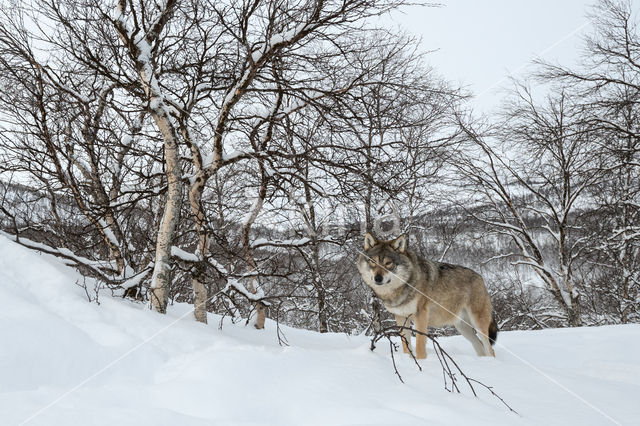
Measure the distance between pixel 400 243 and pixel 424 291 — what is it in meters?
0.81

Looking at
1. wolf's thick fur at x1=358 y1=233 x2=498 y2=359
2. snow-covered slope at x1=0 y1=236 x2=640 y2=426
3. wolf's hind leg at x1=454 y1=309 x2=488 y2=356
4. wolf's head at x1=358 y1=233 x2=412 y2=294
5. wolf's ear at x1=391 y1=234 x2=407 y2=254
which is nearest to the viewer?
snow-covered slope at x1=0 y1=236 x2=640 y2=426

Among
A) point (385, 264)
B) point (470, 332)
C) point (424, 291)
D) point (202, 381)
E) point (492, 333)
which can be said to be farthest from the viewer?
point (470, 332)

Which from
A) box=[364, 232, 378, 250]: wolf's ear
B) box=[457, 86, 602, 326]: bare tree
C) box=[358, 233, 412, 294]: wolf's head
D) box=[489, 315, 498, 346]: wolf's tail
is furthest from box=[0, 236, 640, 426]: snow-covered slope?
box=[457, 86, 602, 326]: bare tree

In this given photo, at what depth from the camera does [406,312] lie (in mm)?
5414

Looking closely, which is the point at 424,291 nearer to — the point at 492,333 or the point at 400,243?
the point at 400,243

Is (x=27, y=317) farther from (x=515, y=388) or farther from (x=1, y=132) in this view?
(x=1, y=132)

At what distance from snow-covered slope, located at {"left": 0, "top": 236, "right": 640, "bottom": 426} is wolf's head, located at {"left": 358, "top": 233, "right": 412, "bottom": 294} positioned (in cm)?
161

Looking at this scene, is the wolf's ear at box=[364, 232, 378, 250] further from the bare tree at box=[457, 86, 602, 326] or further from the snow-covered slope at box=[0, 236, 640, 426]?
the bare tree at box=[457, 86, 602, 326]

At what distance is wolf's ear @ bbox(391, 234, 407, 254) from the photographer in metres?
5.40

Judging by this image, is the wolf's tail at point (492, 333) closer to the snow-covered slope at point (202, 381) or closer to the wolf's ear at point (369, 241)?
the wolf's ear at point (369, 241)

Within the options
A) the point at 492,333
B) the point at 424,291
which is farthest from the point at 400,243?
the point at 492,333

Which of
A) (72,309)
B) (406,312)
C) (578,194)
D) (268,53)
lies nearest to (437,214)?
(578,194)

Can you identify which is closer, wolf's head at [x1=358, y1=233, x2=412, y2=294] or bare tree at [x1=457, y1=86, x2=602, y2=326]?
wolf's head at [x1=358, y1=233, x2=412, y2=294]

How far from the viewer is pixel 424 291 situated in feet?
18.2
